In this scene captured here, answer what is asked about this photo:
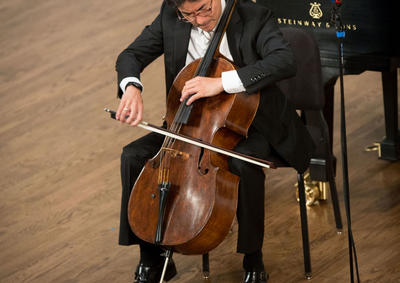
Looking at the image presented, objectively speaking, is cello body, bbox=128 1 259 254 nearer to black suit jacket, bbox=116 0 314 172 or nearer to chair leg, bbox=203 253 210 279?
black suit jacket, bbox=116 0 314 172

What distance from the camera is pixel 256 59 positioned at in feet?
7.80

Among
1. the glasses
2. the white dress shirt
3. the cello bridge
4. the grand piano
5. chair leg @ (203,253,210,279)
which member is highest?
the glasses

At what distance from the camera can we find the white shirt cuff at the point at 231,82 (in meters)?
2.22

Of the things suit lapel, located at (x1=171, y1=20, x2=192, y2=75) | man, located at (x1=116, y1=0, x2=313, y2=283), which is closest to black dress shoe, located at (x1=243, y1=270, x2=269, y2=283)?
man, located at (x1=116, y1=0, x2=313, y2=283)

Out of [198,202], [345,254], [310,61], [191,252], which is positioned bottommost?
[345,254]

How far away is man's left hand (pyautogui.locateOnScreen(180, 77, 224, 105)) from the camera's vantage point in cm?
223

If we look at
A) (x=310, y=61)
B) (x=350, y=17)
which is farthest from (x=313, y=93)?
(x=350, y=17)

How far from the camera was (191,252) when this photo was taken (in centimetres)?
224

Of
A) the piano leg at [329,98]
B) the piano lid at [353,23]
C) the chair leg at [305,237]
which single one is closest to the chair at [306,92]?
the chair leg at [305,237]

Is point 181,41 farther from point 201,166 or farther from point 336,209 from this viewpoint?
point 336,209

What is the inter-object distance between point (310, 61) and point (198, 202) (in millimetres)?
721

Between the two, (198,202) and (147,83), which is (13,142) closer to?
(147,83)

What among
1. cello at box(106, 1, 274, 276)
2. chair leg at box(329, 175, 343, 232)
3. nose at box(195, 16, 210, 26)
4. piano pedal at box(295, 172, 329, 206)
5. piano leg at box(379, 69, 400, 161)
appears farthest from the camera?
piano leg at box(379, 69, 400, 161)

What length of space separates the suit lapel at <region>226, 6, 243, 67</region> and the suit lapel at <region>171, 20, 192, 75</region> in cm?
14
